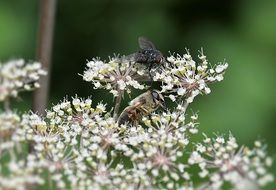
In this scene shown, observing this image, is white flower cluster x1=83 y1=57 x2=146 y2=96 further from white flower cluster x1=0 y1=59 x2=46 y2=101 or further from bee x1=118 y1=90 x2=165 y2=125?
white flower cluster x1=0 y1=59 x2=46 y2=101

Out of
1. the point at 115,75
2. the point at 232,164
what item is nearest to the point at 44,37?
the point at 115,75

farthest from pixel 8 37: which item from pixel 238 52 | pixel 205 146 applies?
pixel 205 146

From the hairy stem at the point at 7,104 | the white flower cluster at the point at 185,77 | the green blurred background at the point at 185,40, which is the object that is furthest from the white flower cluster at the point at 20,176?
the green blurred background at the point at 185,40

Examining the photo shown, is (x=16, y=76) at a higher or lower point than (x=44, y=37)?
lower

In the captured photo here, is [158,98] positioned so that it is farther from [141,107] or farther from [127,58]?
[127,58]

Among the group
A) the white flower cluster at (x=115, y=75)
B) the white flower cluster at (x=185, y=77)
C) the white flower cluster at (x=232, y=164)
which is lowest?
the white flower cluster at (x=232, y=164)

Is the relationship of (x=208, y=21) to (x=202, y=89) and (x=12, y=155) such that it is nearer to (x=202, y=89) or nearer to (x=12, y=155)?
(x=202, y=89)

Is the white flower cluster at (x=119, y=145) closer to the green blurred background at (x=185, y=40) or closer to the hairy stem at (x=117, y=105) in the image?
the hairy stem at (x=117, y=105)
